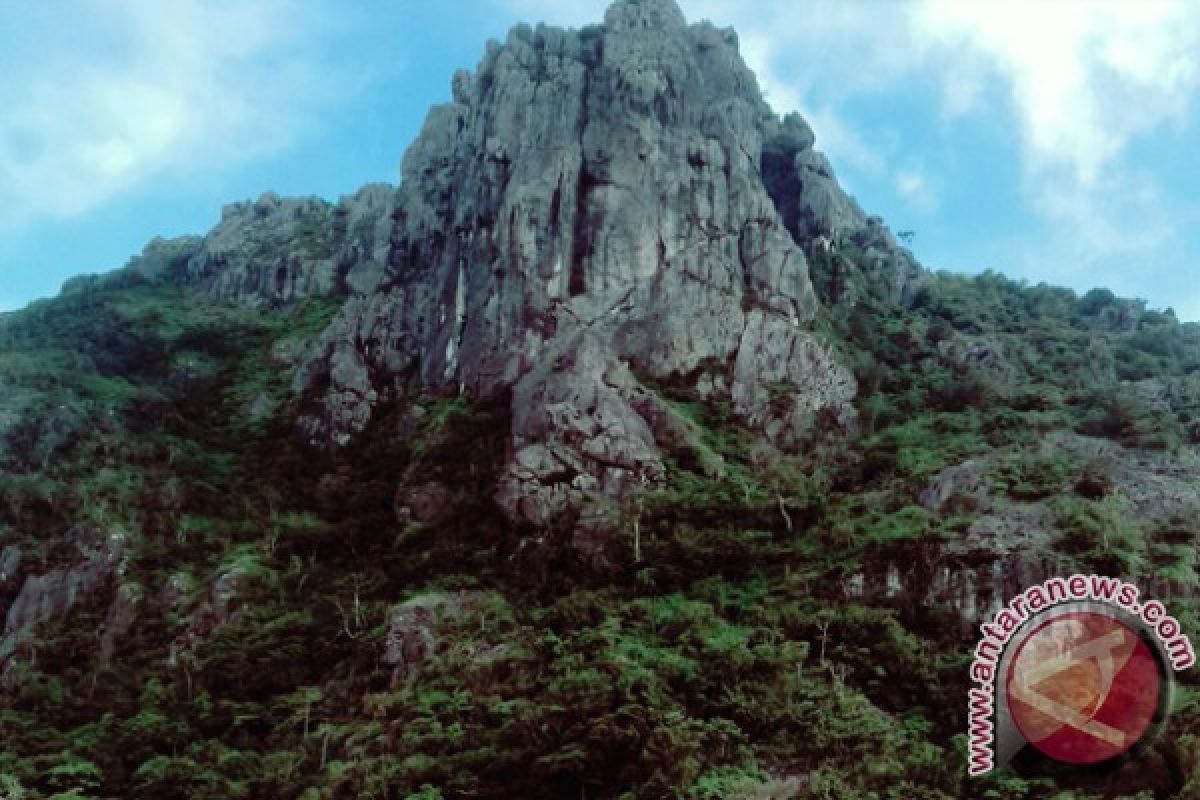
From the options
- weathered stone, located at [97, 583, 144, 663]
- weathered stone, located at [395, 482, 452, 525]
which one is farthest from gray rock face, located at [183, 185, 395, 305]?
weathered stone, located at [97, 583, 144, 663]

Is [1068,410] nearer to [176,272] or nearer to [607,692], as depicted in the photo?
[607,692]

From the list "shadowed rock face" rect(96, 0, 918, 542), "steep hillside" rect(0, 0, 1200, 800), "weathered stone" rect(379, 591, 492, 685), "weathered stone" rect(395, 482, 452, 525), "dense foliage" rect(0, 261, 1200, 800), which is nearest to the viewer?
"dense foliage" rect(0, 261, 1200, 800)

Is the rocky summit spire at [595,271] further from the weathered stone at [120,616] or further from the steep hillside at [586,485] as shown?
the weathered stone at [120,616]

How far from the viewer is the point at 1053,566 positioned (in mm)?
32562

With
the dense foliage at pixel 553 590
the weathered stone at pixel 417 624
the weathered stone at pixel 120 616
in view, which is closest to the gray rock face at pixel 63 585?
the dense foliage at pixel 553 590

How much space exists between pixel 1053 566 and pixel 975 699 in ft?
19.2

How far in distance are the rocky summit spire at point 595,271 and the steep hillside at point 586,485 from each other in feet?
0.62

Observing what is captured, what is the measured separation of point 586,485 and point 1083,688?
1845 cm

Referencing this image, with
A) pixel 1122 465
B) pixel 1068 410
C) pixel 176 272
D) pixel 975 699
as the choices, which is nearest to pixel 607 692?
pixel 975 699

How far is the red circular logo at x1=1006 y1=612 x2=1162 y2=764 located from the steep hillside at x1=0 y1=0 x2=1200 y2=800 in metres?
0.87

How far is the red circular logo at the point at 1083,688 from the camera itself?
26531 millimetres

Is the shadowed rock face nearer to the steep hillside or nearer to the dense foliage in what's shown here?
the steep hillside

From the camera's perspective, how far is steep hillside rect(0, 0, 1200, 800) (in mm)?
31297

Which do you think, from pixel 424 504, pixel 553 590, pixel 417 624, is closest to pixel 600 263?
pixel 424 504
